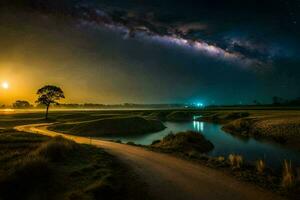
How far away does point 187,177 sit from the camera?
1911cm

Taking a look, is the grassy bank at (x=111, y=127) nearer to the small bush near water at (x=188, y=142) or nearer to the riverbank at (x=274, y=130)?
the riverbank at (x=274, y=130)

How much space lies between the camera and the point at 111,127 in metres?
81.8

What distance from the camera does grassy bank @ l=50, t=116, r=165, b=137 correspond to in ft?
245

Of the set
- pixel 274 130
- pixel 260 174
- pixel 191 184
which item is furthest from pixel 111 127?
pixel 191 184

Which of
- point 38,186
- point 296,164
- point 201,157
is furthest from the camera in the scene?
point 296,164

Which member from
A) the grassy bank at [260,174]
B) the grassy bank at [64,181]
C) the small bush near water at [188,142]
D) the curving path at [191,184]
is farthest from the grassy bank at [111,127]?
the curving path at [191,184]

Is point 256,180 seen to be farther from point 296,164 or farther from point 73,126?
point 73,126

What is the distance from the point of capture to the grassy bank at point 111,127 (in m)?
74.8

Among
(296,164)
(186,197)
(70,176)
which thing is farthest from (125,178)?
(296,164)

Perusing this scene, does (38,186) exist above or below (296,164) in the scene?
above

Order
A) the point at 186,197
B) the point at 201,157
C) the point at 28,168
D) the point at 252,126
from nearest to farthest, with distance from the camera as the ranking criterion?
the point at 186,197 < the point at 28,168 < the point at 201,157 < the point at 252,126

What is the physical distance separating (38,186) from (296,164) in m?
30.1

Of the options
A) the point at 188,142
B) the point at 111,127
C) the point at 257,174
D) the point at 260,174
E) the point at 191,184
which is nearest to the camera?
the point at 191,184

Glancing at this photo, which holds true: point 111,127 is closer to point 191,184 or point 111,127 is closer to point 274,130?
point 274,130
